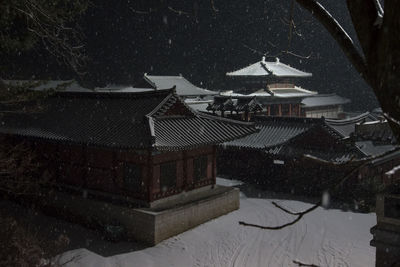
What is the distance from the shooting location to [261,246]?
44.8 feet

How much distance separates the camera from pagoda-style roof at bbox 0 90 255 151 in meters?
14.4

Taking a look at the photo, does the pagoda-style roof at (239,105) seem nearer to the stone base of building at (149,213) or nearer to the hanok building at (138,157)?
the hanok building at (138,157)

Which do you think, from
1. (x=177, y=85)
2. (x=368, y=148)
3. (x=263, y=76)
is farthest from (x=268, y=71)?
(x=368, y=148)

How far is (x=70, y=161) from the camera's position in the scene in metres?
17.1

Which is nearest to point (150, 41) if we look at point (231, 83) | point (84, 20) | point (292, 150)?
point (84, 20)

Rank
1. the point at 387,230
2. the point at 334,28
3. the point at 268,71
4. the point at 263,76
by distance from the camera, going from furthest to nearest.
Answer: the point at 268,71
the point at 263,76
the point at 387,230
the point at 334,28

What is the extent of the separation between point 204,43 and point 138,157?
50.2 meters

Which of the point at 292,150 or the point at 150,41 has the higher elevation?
the point at 150,41

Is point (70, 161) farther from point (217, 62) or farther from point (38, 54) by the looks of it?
point (217, 62)

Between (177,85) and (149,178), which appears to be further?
(177,85)

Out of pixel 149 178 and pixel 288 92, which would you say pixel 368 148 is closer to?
pixel 149 178

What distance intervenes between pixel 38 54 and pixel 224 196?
36.4 metres

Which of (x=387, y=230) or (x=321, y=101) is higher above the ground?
(x=321, y=101)

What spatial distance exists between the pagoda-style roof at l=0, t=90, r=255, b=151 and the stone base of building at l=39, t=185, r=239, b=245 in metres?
2.36
